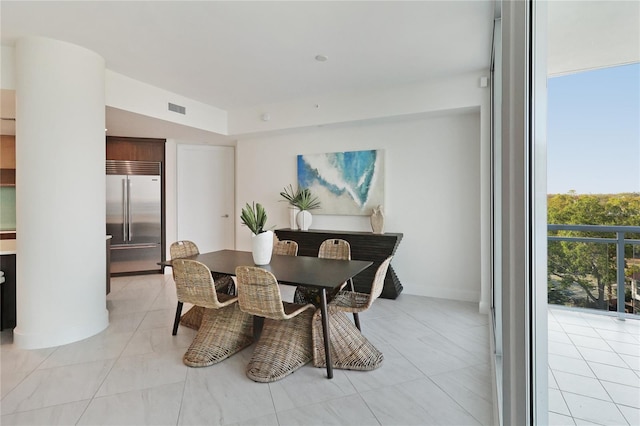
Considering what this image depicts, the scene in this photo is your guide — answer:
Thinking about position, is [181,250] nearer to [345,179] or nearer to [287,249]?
[287,249]

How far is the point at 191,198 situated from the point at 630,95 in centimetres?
637

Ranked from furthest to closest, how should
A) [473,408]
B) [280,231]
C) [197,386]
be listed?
[280,231], [197,386], [473,408]

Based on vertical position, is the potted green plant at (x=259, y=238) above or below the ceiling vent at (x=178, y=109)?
below

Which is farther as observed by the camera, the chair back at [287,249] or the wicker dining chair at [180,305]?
the chair back at [287,249]

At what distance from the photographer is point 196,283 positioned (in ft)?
8.76

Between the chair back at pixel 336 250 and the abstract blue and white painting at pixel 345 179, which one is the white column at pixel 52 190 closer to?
the chair back at pixel 336 250

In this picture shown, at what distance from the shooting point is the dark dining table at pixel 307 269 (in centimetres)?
245

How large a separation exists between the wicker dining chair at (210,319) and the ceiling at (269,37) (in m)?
2.04

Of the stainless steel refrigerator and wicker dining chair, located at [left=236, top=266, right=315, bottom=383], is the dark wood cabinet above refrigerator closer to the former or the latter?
the stainless steel refrigerator

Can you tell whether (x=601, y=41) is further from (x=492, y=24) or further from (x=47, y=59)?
(x=47, y=59)

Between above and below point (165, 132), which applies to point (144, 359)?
below

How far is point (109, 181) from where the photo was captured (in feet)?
18.0

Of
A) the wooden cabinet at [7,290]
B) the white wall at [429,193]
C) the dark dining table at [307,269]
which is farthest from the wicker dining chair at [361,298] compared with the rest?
the wooden cabinet at [7,290]

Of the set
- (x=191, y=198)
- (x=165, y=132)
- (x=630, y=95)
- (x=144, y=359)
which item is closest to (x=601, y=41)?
(x=630, y=95)
